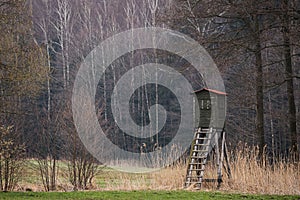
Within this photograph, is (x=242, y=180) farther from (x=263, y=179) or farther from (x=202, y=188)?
(x=202, y=188)

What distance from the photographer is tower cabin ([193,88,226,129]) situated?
10555 millimetres

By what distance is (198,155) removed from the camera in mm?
10672

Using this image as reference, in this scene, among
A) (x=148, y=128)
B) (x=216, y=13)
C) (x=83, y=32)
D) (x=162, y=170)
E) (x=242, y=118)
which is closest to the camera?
(x=216, y=13)

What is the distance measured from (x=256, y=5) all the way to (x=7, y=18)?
17.0 feet

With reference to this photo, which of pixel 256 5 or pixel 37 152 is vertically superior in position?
pixel 256 5

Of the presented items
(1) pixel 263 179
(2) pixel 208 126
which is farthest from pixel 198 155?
(1) pixel 263 179

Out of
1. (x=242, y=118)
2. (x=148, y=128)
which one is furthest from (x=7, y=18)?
(x=148, y=128)

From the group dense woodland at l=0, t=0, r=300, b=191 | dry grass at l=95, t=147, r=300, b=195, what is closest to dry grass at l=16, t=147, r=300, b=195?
dry grass at l=95, t=147, r=300, b=195

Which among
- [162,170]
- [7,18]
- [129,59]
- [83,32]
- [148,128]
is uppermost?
[83,32]

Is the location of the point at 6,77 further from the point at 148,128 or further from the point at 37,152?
the point at 148,128

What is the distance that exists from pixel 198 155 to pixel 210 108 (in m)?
1.15

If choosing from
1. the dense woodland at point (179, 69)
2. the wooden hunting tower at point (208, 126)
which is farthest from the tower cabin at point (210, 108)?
the dense woodland at point (179, 69)

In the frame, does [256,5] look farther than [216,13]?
No

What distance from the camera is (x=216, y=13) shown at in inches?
396
